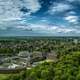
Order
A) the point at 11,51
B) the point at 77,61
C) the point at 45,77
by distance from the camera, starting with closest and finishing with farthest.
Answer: the point at 45,77 < the point at 77,61 < the point at 11,51

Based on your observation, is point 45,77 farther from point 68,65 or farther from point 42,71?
point 68,65

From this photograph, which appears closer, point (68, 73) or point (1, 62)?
point (68, 73)

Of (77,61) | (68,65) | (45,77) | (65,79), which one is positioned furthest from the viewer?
(77,61)

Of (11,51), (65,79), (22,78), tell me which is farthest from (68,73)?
(11,51)

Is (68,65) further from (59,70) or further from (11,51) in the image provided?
(11,51)

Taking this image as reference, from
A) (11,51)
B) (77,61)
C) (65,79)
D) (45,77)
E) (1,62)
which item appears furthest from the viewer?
(11,51)

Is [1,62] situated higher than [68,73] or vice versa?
[68,73]

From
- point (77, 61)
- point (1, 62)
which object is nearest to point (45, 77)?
point (77, 61)

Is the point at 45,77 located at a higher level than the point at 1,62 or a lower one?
higher

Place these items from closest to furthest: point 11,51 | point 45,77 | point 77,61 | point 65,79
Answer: point 65,79 < point 45,77 < point 77,61 < point 11,51
